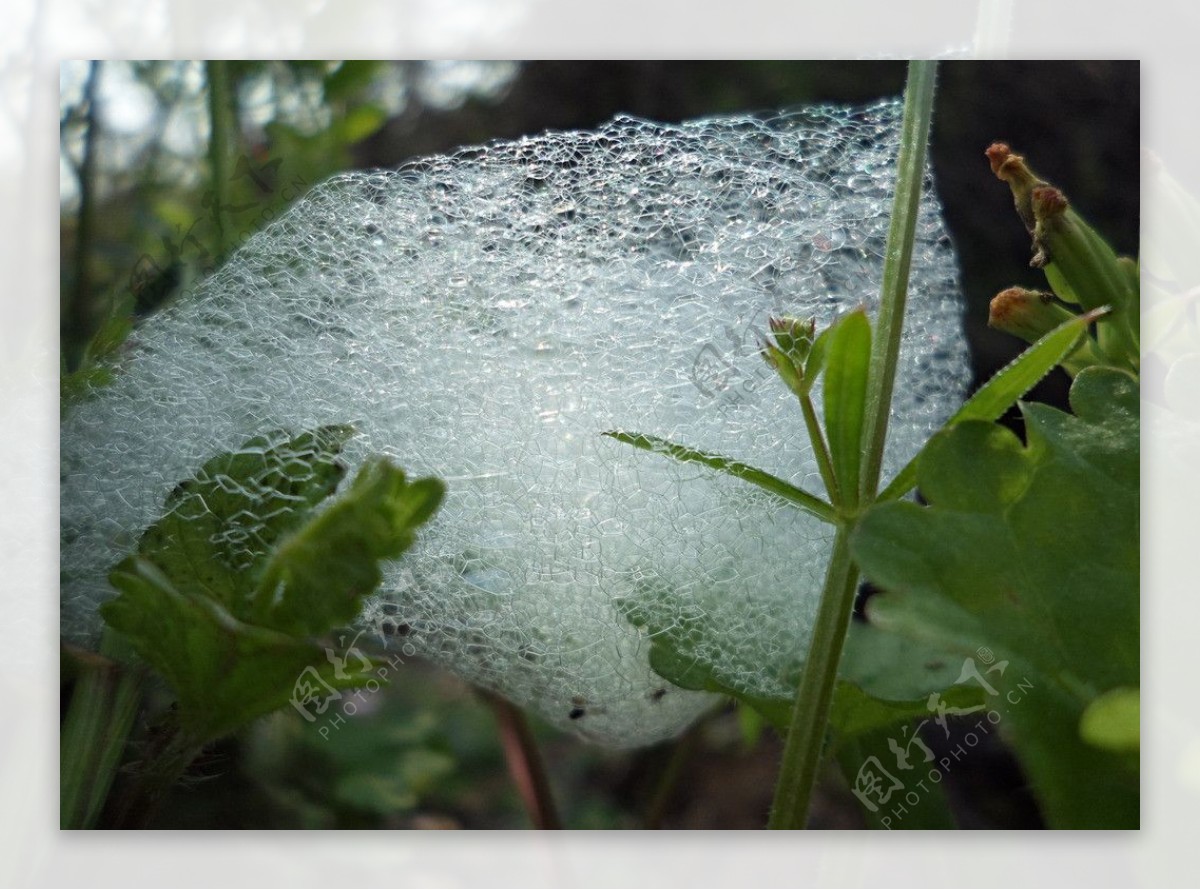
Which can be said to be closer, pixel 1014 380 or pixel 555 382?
pixel 1014 380

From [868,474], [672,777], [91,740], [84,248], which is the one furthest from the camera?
[672,777]

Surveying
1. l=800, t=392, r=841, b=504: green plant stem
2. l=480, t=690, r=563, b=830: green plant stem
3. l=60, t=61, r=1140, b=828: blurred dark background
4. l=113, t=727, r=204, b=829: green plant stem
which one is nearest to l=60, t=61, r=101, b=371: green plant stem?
l=60, t=61, r=1140, b=828: blurred dark background

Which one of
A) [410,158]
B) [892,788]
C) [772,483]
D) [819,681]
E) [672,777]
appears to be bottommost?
[672,777]

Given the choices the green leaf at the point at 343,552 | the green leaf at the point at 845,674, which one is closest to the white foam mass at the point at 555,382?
the green leaf at the point at 845,674

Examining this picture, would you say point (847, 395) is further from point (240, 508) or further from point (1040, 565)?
point (240, 508)

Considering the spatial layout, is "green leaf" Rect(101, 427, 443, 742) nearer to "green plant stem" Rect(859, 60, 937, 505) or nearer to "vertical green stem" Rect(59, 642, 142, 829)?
"vertical green stem" Rect(59, 642, 142, 829)

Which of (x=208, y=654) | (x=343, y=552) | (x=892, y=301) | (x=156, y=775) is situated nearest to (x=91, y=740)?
(x=156, y=775)
